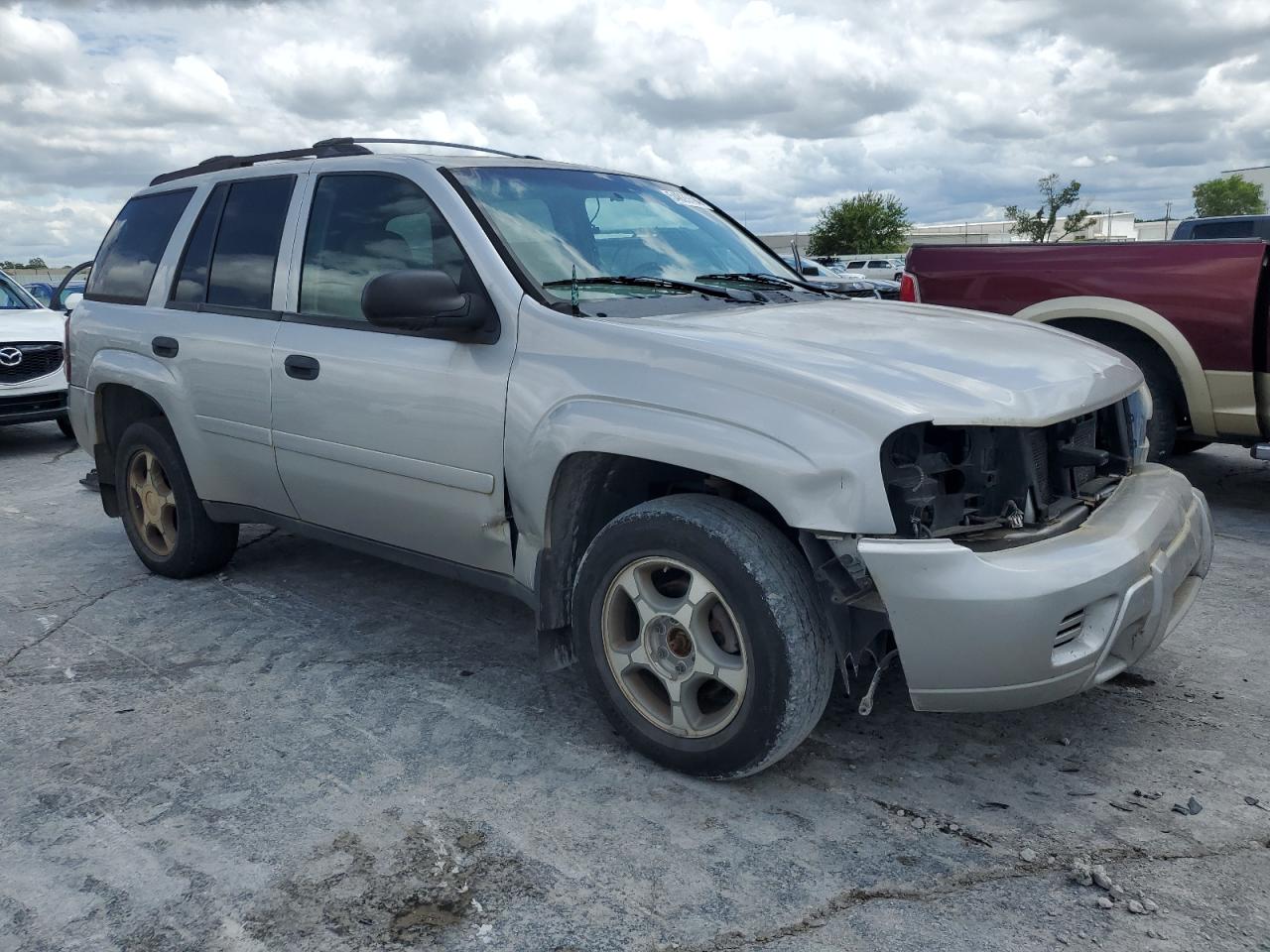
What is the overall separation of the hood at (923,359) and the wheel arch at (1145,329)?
248 centimetres

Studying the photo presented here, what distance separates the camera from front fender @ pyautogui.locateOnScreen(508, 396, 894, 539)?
2664 mm

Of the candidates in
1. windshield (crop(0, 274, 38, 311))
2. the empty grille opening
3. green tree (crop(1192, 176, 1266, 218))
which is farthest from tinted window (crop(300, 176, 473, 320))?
green tree (crop(1192, 176, 1266, 218))

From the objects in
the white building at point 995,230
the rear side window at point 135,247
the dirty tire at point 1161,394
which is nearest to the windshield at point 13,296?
the rear side window at point 135,247

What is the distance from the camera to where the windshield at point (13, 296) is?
34.9 feet

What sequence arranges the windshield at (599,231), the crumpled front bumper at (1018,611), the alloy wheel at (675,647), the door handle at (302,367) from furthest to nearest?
the door handle at (302,367)
the windshield at (599,231)
the alloy wheel at (675,647)
the crumpled front bumper at (1018,611)

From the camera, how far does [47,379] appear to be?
31.6 ft

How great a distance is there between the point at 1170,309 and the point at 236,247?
4.70 m

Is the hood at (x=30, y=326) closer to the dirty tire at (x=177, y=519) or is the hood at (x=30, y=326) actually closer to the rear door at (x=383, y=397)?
the dirty tire at (x=177, y=519)

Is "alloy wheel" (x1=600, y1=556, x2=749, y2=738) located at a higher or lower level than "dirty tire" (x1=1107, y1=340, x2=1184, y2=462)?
lower

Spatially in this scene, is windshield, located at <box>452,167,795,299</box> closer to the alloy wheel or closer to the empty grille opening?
the alloy wheel

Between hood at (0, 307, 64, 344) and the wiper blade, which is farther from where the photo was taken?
hood at (0, 307, 64, 344)

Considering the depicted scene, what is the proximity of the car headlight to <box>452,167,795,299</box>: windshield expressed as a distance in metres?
1.43

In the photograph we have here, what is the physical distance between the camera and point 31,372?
31.5ft

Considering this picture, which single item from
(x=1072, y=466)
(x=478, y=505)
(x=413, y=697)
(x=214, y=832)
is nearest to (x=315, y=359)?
(x=478, y=505)
